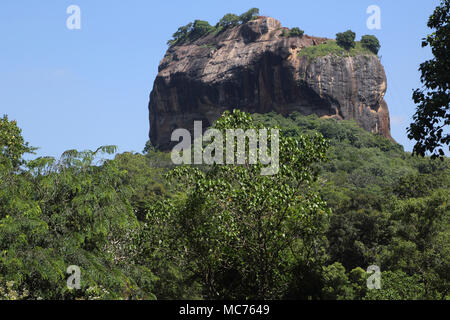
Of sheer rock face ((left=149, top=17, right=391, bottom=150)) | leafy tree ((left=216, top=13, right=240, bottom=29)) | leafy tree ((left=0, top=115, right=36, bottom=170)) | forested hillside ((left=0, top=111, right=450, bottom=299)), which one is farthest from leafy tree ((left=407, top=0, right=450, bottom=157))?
leafy tree ((left=216, top=13, right=240, bottom=29))

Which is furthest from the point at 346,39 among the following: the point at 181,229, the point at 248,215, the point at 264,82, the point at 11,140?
the point at 248,215

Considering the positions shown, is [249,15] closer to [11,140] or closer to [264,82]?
[264,82]

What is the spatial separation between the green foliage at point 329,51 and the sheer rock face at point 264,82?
0.84 m

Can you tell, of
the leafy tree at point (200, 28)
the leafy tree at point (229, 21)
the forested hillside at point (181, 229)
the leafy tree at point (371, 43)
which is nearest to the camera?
the forested hillside at point (181, 229)

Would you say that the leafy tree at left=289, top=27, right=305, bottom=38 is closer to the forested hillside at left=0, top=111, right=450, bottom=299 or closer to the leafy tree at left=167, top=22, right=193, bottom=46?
the leafy tree at left=167, top=22, right=193, bottom=46

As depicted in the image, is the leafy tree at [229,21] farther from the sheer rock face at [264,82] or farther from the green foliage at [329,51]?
the green foliage at [329,51]

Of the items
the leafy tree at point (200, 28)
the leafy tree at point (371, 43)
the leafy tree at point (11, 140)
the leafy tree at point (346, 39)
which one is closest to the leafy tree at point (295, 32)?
the leafy tree at point (346, 39)

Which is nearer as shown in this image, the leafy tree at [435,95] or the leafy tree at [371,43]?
the leafy tree at [435,95]

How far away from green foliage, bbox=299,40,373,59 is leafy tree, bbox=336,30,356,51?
677 mm

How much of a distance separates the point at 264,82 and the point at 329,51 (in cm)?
1114

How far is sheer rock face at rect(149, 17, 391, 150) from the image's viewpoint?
3794 inches

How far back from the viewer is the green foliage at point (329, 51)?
9638 centimetres

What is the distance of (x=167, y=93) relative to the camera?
107562 mm
